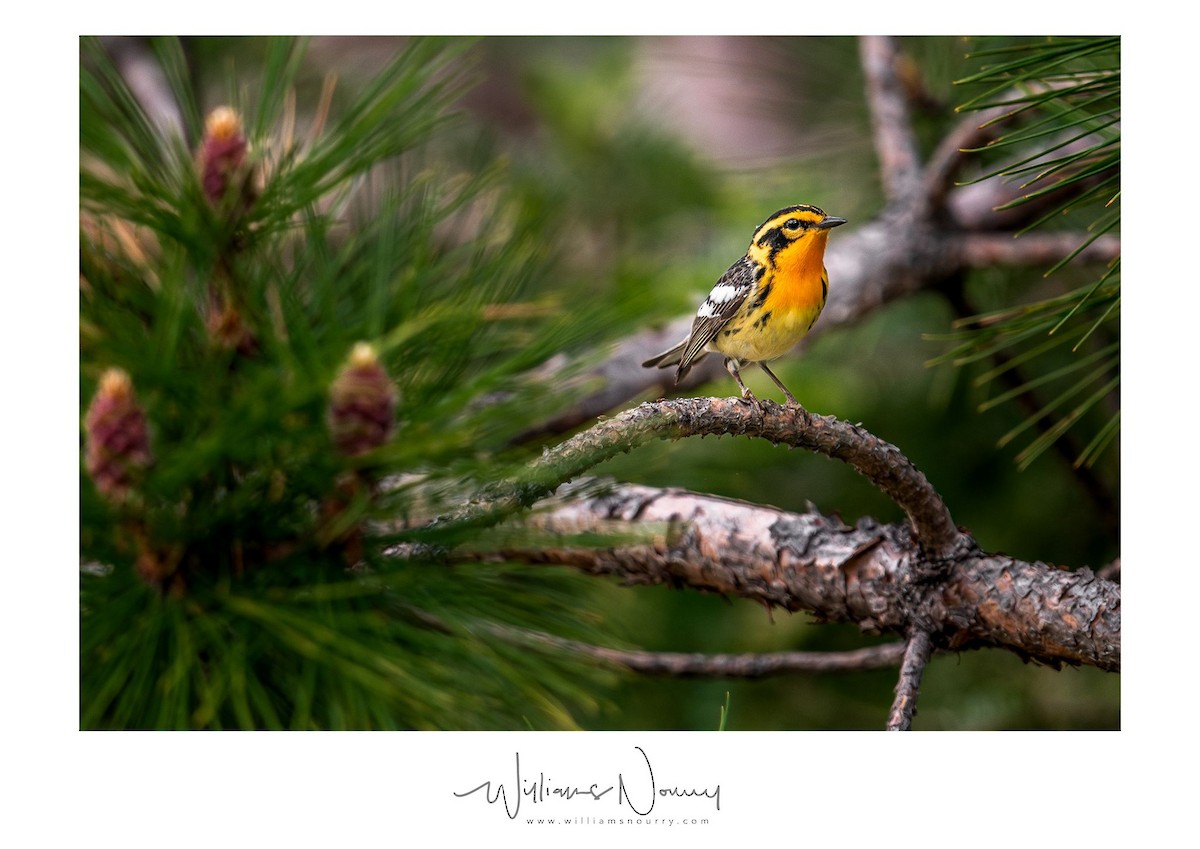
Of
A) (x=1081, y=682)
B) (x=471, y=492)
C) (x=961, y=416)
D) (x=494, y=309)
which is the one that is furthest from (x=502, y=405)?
(x=1081, y=682)

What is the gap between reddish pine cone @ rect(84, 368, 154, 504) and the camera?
0.58 metres

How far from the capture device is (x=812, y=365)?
171 cm

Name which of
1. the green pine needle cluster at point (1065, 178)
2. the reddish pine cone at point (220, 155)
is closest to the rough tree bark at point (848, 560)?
the green pine needle cluster at point (1065, 178)

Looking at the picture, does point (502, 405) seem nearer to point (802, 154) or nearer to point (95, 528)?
point (95, 528)

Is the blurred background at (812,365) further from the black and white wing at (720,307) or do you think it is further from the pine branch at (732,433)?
the pine branch at (732,433)

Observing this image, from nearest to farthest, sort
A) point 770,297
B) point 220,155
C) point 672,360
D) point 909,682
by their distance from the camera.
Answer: point 220,155
point 909,682
point 770,297
point 672,360

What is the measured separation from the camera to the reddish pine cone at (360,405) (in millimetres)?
582

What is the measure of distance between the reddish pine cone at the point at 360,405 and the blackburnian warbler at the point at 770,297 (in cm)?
50

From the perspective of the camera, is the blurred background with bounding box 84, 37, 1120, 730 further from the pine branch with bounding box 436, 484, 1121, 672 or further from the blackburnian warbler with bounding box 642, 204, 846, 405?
the pine branch with bounding box 436, 484, 1121, 672

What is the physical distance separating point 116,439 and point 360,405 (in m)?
0.14

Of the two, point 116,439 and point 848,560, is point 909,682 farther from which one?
point 116,439

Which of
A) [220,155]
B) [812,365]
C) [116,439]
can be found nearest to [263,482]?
[116,439]
